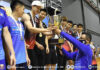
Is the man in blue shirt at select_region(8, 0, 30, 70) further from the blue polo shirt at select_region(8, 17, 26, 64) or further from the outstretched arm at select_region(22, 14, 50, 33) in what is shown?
the outstretched arm at select_region(22, 14, 50, 33)

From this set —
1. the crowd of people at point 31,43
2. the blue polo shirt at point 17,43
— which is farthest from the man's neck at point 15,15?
the blue polo shirt at point 17,43

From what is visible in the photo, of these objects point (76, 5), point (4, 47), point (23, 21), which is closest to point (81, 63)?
point (23, 21)

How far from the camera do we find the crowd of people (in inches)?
69.1

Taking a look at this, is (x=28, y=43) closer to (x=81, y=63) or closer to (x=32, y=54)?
(x=32, y=54)

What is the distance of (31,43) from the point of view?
247cm

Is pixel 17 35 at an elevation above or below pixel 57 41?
above

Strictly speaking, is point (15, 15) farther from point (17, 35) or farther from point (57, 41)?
point (57, 41)

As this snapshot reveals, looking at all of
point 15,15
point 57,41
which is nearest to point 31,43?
point 57,41

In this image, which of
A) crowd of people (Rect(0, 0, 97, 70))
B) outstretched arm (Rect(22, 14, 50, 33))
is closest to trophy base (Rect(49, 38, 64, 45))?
crowd of people (Rect(0, 0, 97, 70))

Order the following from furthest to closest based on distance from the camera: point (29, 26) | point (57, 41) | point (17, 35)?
1. point (57, 41)
2. point (29, 26)
3. point (17, 35)

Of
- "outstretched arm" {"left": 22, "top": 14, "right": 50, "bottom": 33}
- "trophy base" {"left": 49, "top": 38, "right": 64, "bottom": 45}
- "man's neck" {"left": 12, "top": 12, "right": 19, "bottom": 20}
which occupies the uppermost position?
"man's neck" {"left": 12, "top": 12, "right": 19, "bottom": 20}

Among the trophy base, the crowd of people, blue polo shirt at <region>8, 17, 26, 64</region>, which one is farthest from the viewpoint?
the trophy base

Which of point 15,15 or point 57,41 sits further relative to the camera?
point 57,41

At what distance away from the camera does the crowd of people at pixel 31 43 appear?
175 centimetres
